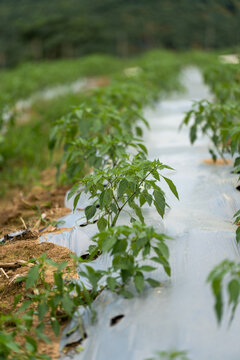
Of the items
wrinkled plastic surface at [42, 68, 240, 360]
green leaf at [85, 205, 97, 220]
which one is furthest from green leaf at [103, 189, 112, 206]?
wrinkled plastic surface at [42, 68, 240, 360]

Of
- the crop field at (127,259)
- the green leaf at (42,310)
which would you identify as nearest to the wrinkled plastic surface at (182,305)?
the crop field at (127,259)

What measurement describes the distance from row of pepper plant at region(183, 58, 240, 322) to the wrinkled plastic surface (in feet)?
0.22

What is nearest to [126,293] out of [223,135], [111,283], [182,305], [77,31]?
[111,283]

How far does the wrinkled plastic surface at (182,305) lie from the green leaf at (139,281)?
7 centimetres

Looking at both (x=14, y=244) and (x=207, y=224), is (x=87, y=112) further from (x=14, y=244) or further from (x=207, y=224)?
(x=207, y=224)

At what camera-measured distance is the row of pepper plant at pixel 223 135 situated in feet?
4.08

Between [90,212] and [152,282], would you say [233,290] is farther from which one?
[90,212]

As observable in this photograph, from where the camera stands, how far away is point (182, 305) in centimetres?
148

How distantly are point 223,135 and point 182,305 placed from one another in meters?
1.34

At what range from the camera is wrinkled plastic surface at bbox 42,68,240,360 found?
137 centimetres

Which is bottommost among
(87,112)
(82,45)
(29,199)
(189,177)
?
(82,45)

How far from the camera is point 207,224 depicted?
197 cm

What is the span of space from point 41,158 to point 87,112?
177cm

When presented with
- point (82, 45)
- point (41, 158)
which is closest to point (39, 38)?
point (82, 45)
